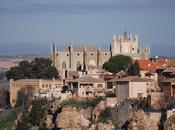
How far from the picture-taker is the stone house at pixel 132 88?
53.3 meters

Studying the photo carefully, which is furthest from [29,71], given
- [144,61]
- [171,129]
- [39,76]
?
[171,129]

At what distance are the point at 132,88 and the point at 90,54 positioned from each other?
2135 centimetres

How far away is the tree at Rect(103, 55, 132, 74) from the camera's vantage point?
2623 inches

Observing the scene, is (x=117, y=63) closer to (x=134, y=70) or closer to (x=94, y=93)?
(x=134, y=70)

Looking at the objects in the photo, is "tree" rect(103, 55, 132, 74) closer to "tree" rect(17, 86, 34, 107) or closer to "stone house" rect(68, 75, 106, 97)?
"stone house" rect(68, 75, 106, 97)

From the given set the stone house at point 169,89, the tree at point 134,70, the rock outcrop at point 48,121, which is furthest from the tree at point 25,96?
the stone house at point 169,89

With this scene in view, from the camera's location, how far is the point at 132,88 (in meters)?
53.5

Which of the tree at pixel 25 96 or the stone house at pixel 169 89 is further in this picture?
the tree at pixel 25 96

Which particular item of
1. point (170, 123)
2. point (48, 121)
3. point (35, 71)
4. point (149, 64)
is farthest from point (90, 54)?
point (170, 123)

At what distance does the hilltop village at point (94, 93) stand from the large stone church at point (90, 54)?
81 mm

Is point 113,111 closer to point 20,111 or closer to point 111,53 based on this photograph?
point 20,111

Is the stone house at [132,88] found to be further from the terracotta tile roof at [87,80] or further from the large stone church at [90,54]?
the large stone church at [90,54]

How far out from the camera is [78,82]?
59.1m

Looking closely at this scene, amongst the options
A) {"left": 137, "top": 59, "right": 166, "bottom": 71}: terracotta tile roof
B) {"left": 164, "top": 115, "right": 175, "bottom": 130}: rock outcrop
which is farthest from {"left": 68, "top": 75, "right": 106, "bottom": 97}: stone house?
{"left": 164, "top": 115, "right": 175, "bottom": 130}: rock outcrop
